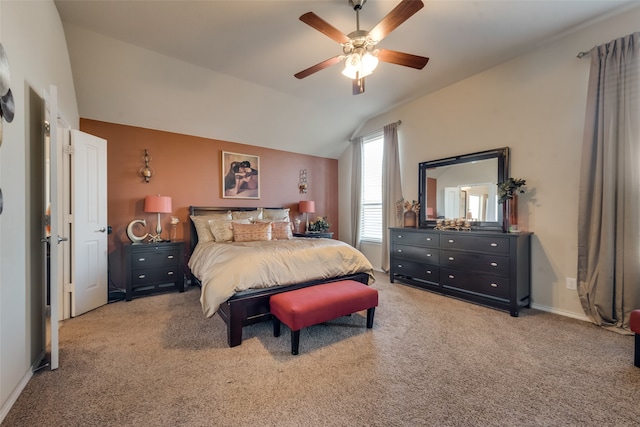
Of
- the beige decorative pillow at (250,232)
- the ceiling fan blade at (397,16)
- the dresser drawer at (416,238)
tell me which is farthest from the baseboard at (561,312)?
the beige decorative pillow at (250,232)

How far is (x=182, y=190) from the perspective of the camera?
4305 millimetres

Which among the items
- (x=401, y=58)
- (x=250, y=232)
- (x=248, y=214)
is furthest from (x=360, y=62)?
(x=248, y=214)

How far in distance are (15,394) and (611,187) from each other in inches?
201

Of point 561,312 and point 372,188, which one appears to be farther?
point 372,188

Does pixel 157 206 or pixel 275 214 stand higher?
pixel 157 206

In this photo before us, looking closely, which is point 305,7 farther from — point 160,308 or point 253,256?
point 160,308

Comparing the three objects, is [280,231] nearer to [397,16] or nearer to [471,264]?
[471,264]

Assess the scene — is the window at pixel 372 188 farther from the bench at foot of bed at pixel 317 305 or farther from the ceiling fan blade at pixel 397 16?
the ceiling fan blade at pixel 397 16

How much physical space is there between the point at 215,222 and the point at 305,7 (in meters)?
3.01

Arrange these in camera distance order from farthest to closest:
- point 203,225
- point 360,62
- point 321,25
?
1. point 203,225
2. point 360,62
3. point 321,25

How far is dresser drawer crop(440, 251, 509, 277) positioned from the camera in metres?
3.01

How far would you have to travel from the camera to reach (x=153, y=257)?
3.69 metres

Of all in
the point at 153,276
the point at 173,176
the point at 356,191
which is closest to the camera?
the point at 153,276

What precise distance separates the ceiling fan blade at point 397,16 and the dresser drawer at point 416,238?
2641 mm
